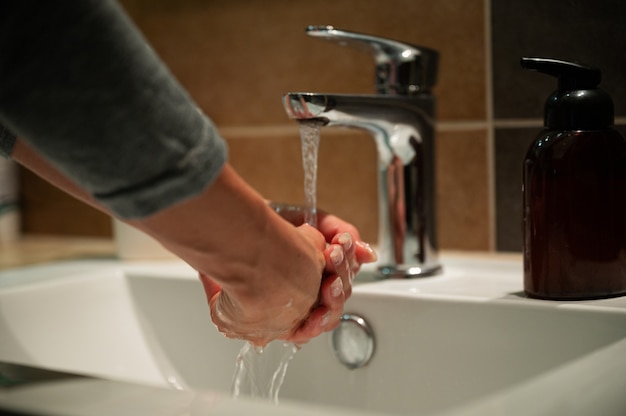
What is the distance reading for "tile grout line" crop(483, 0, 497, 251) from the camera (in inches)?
31.4

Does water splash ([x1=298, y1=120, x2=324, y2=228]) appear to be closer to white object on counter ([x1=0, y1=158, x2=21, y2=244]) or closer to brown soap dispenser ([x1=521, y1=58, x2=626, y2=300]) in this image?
brown soap dispenser ([x1=521, y1=58, x2=626, y2=300])

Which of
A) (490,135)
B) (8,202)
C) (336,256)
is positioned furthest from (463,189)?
(8,202)

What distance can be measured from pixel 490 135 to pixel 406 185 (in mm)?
122

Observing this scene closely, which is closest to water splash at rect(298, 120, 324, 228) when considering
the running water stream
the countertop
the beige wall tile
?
the running water stream

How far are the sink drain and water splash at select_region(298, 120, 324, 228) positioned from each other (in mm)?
93

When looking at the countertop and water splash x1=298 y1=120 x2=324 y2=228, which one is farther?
the countertop

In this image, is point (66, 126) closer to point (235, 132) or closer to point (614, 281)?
point (614, 281)

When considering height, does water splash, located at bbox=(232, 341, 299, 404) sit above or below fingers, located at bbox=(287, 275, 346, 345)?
below

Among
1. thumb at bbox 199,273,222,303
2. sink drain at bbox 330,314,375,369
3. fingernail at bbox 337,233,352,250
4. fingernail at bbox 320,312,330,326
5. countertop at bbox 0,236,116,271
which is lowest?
sink drain at bbox 330,314,375,369

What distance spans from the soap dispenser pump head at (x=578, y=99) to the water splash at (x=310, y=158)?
18 centimetres

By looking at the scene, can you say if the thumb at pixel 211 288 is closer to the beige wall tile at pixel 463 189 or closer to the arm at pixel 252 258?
the arm at pixel 252 258

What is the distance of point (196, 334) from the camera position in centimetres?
78

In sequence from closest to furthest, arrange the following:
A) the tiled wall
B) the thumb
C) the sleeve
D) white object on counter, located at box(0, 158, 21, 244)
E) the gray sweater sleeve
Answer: the gray sweater sleeve < the sleeve < the thumb < the tiled wall < white object on counter, located at box(0, 158, 21, 244)

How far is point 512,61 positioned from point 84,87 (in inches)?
20.6
